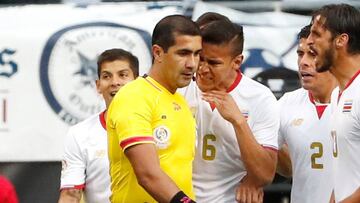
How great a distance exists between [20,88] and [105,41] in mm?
589

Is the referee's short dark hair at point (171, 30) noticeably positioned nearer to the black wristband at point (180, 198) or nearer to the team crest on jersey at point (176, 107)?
the team crest on jersey at point (176, 107)

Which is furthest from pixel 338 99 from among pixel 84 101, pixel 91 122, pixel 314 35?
pixel 84 101

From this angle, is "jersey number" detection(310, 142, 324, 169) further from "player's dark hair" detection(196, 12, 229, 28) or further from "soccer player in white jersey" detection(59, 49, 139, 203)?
"soccer player in white jersey" detection(59, 49, 139, 203)

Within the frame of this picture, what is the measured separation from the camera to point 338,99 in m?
6.67

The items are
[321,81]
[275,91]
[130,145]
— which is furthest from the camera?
[275,91]

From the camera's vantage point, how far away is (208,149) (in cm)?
707

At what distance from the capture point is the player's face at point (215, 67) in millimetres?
6895

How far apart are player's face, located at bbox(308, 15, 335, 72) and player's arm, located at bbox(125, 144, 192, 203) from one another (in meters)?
0.98

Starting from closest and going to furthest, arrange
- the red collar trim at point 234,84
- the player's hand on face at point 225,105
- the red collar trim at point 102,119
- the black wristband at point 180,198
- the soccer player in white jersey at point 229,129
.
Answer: the black wristband at point 180,198 → the player's hand on face at point 225,105 → the soccer player in white jersey at point 229,129 → the red collar trim at point 234,84 → the red collar trim at point 102,119

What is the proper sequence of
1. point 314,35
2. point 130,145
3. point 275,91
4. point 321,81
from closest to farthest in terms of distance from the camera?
point 130,145 < point 314,35 < point 321,81 < point 275,91

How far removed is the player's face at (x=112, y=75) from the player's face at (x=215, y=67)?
849 mm

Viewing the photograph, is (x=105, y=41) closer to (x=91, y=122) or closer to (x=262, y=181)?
(x=91, y=122)

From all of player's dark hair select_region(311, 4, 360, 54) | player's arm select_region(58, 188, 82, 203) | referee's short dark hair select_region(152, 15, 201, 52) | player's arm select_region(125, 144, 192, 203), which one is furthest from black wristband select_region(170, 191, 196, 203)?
player's arm select_region(58, 188, 82, 203)

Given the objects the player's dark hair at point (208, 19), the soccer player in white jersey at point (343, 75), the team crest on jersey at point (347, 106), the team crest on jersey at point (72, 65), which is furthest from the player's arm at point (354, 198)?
the team crest on jersey at point (72, 65)
